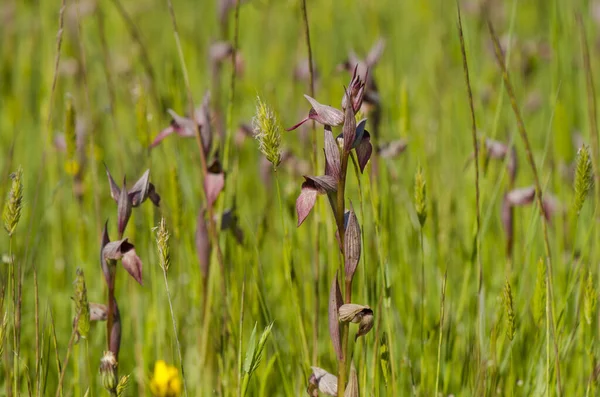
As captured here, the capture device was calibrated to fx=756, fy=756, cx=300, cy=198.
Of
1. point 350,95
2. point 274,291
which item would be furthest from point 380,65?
point 350,95

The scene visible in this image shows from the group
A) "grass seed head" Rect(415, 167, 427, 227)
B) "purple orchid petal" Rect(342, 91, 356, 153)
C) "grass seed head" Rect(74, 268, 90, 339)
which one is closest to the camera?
"purple orchid petal" Rect(342, 91, 356, 153)

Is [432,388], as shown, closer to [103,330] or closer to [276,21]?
[103,330]

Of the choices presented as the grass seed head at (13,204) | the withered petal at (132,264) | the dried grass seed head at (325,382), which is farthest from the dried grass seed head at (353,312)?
the grass seed head at (13,204)

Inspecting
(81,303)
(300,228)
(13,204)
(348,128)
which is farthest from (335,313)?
(300,228)

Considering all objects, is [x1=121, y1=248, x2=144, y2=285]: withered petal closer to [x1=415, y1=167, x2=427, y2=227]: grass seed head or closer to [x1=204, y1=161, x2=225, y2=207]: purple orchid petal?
[x1=204, y1=161, x2=225, y2=207]: purple orchid petal

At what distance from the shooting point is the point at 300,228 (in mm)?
2316

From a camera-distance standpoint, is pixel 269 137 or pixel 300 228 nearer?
pixel 269 137

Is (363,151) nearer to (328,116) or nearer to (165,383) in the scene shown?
(328,116)

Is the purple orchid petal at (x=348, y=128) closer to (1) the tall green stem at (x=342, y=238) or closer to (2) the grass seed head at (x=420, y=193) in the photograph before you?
(1) the tall green stem at (x=342, y=238)

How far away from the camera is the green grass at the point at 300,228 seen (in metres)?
1.55

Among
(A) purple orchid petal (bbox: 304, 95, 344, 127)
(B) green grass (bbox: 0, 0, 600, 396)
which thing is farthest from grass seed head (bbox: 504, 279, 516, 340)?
(A) purple orchid petal (bbox: 304, 95, 344, 127)

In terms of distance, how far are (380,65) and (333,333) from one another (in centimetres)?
273

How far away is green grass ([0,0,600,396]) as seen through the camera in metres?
1.55

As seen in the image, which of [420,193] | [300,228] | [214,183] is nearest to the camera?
[420,193]
